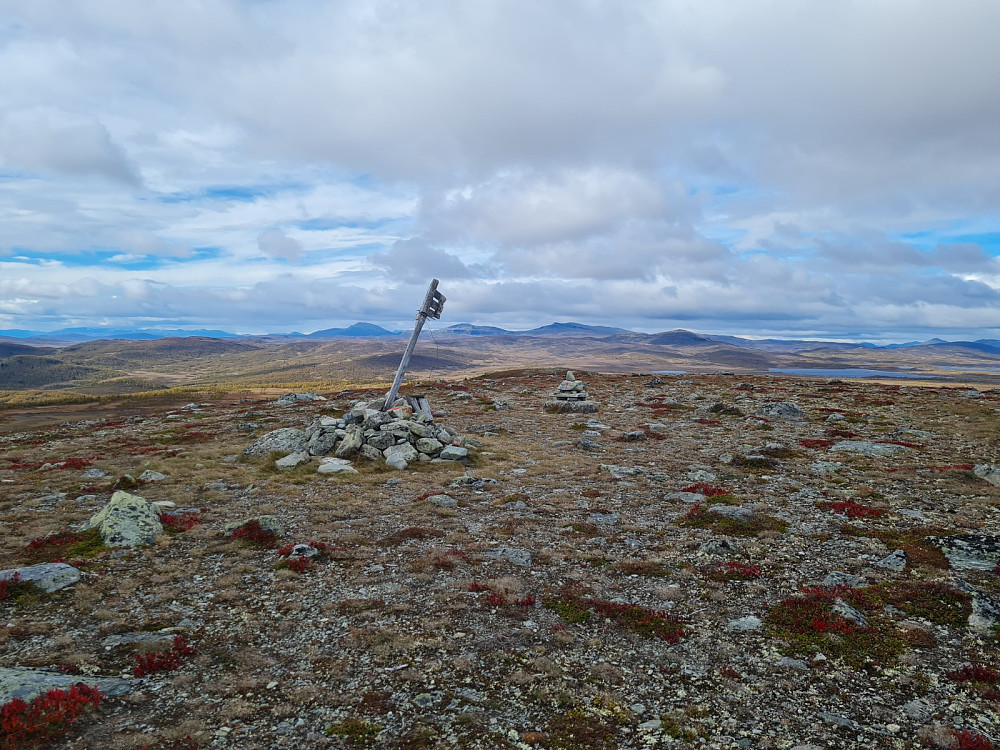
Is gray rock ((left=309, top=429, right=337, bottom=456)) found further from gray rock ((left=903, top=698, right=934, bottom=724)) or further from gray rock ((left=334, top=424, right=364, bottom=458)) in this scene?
gray rock ((left=903, top=698, right=934, bottom=724))

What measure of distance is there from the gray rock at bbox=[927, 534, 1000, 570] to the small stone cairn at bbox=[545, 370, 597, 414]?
3324cm

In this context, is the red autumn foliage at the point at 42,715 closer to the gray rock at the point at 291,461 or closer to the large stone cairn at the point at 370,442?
the large stone cairn at the point at 370,442

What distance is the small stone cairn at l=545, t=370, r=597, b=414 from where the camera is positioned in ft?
159

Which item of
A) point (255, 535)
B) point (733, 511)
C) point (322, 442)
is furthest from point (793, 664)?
point (322, 442)

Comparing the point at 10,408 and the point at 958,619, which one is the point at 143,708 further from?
the point at 10,408

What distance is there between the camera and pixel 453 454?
95.0 feet

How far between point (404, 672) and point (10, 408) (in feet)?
312

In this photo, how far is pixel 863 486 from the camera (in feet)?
71.5

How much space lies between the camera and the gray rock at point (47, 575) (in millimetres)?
12898

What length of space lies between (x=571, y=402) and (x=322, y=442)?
27449mm

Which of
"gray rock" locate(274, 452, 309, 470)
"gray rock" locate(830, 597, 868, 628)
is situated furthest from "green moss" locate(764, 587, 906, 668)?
"gray rock" locate(274, 452, 309, 470)

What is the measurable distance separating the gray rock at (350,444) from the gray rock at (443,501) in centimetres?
877

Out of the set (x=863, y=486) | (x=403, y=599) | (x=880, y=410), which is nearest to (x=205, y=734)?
(x=403, y=599)

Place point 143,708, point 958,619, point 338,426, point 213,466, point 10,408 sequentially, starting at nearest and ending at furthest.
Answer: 1. point 143,708
2. point 958,619
3. point 213,466
4. point 338,426
5. point 10,408
